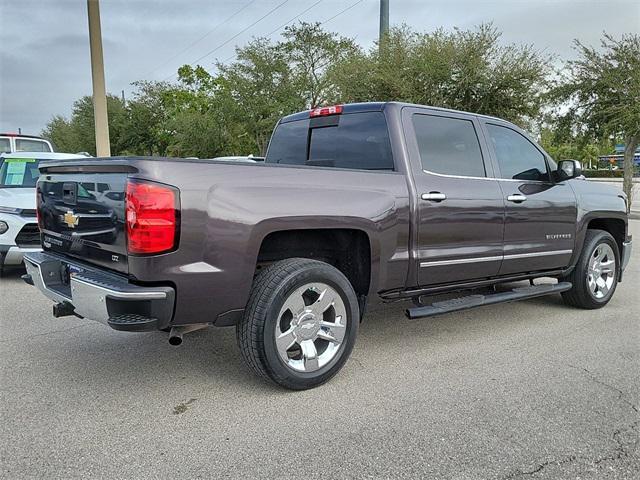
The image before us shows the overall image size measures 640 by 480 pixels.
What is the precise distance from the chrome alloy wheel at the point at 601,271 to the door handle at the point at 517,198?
4.64ft

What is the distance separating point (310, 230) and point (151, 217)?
112 cm

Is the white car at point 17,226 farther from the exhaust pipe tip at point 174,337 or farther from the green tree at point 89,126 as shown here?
the green tree at point 89,126

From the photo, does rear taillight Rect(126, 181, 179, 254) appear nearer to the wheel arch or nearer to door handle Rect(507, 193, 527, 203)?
the wheel arch

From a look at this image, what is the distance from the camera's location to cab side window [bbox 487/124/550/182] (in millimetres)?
4922

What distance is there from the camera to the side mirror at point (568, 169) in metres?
5.22

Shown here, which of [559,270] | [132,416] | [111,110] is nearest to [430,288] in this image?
[559,270]

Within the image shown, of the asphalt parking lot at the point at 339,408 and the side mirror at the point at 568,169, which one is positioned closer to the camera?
the asphalt parking lot at the point at 339,408

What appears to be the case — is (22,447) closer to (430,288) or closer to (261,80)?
(430,288)

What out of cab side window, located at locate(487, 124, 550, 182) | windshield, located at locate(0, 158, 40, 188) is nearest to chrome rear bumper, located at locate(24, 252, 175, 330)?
cab side window, located at locate(487, 124, 550, 182)

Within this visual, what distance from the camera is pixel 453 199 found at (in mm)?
4305

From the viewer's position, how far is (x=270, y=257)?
3.78m

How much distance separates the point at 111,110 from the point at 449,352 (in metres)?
40.6

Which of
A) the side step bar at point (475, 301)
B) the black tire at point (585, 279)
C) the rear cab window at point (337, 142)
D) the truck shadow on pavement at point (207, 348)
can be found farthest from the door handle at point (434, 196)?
the black tire at point (585, 279)

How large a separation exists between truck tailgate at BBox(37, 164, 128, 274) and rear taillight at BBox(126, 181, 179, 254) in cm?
9
